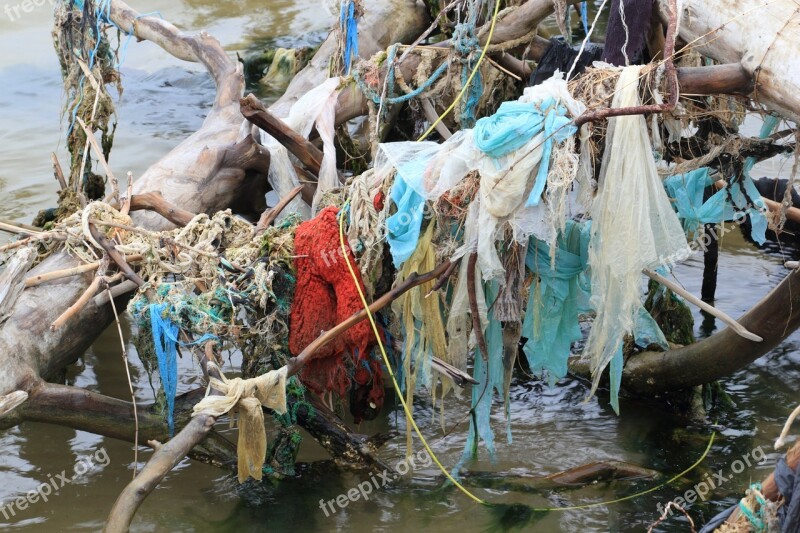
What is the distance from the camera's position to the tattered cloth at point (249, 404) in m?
3.90

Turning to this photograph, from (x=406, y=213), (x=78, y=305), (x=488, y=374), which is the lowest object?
(x=488, y=374)

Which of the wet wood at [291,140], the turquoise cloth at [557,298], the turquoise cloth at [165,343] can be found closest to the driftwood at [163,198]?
the turquoise cloth at [165,343]

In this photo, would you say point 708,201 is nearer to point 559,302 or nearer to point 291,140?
point 559,302

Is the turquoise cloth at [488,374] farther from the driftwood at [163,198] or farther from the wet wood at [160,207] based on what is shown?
the wet wood at [160,207]

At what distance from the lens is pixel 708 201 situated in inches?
178

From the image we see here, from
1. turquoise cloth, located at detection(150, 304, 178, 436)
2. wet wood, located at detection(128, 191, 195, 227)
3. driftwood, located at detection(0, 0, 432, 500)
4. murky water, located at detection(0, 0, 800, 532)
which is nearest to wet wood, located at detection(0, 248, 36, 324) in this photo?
driftwood, located at detection(0, 0, 432, 500)

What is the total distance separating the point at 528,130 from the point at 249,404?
1.60 metres

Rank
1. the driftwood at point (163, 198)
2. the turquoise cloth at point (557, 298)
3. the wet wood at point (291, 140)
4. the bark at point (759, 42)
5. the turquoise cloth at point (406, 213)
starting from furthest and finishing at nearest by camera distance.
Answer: the wet wood at point (291, 140) → the driftwood at point (163, 198) → the turquoise cloth at point (557, 298) → the turquoise cloth at point (406, 213) → the bark at point (759, 42)

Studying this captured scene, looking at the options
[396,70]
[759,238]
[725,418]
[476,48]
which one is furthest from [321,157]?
[725,418]

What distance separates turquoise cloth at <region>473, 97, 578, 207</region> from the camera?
3.86 m

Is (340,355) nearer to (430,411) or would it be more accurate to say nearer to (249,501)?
(249,501)

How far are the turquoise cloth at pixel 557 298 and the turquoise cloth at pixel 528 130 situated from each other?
46 cm

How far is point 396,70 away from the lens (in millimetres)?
5645

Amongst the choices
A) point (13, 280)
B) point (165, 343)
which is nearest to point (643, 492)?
point (165, 343)
